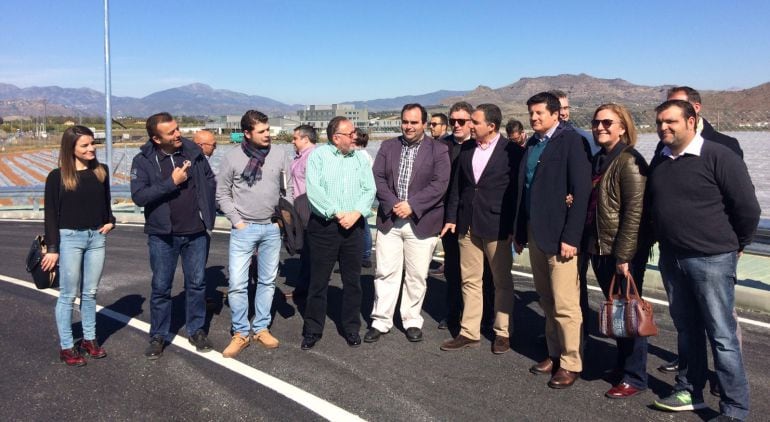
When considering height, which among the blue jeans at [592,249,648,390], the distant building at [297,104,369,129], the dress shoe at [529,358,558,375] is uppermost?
the distant building at [297,104,369,129]

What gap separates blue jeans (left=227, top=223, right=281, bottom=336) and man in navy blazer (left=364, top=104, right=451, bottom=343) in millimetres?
984

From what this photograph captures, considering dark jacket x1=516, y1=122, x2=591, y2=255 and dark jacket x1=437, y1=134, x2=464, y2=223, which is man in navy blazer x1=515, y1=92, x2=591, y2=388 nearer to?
dark jacket x1=516, y1=122, x2=591, y2=255

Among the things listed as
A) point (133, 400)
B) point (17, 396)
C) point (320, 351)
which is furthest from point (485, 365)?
point (17, 396)

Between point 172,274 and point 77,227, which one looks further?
point 172,274

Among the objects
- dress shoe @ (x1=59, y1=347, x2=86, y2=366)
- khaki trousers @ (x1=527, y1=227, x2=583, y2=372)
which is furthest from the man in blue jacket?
khaki trousers @ (x1=527, y1=227, x2=583, y2=372)

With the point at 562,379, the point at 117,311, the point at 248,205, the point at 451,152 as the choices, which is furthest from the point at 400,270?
the point at 117,311

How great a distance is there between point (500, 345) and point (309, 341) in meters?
1.70

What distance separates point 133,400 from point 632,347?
361 centimetres

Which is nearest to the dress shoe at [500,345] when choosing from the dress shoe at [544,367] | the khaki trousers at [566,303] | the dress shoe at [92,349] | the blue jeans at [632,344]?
the dress shoe at [544,367]

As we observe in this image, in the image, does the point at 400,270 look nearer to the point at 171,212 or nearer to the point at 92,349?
the point at 171,212

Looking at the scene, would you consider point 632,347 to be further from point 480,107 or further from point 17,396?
point 17,396

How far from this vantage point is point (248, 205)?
510 centimetres

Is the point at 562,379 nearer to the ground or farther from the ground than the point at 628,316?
nearer to the ground

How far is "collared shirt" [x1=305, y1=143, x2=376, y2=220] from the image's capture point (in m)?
5.09
